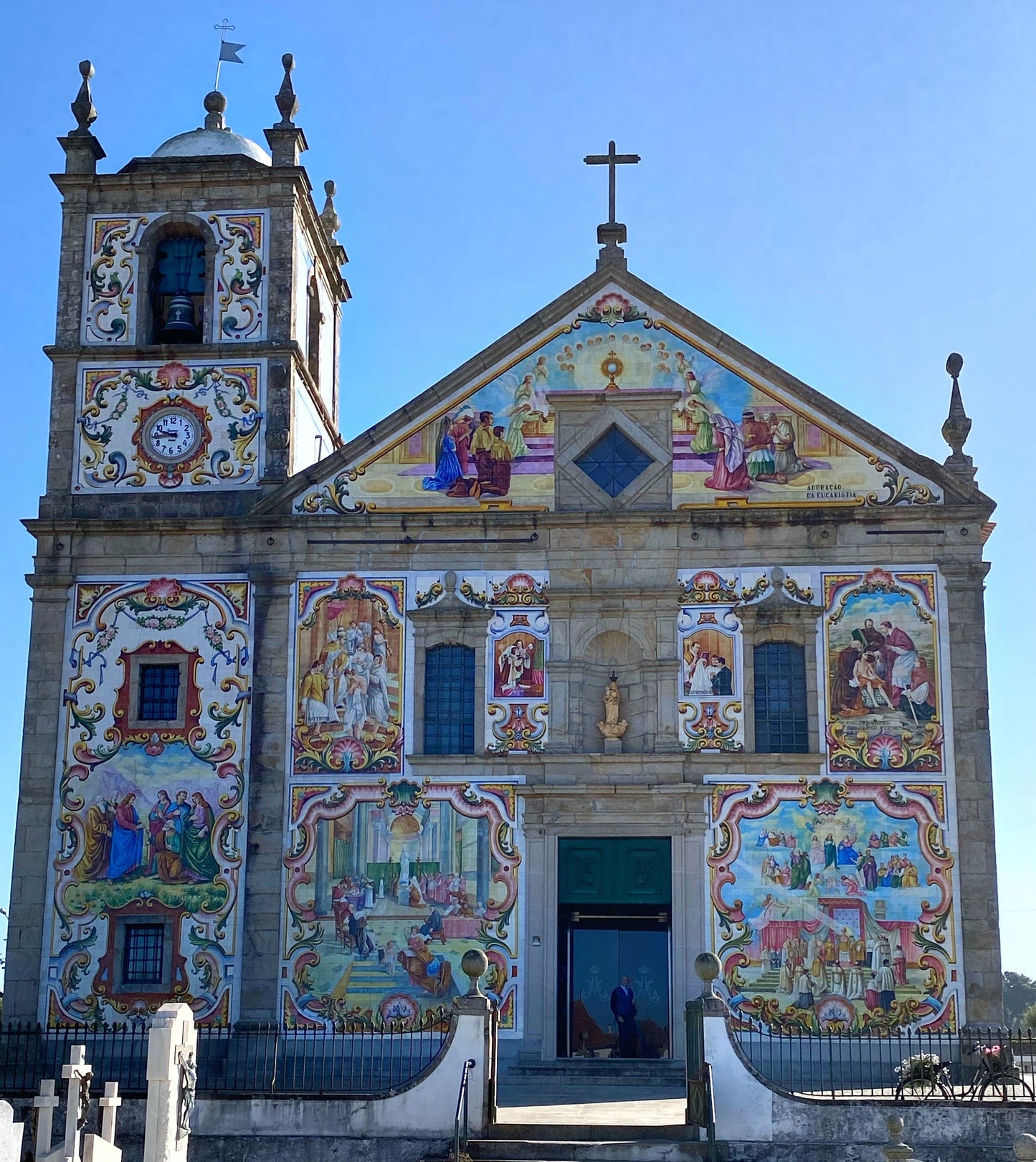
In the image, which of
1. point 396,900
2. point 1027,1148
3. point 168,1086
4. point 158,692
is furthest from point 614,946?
point 1027,1148

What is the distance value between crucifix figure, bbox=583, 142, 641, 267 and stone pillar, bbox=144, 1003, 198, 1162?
14.5 metres

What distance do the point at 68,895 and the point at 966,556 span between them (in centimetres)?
1377

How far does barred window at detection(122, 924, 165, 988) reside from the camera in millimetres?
27328

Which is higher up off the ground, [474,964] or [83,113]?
[83,113]

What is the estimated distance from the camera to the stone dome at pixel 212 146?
31156 millimetres

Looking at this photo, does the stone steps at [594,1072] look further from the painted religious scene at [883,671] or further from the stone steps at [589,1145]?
the painted religious scene at [883,671]

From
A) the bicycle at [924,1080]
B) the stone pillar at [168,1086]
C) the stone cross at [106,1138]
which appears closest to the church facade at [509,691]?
the bicycle at [924,1080]

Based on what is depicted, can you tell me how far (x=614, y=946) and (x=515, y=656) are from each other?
4370mm

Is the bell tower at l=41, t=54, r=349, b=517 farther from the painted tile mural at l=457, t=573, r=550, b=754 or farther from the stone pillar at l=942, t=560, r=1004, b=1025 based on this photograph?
the stone pillar at l=942, t=560, r=1004, b=1025

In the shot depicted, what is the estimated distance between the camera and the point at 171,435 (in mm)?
29594

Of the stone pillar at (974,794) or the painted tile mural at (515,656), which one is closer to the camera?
the stone pillar at (974,794)

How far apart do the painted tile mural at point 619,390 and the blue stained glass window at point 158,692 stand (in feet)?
10.3

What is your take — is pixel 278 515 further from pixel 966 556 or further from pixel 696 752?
pixel 966 556

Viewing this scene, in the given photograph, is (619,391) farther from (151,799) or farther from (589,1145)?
(589,1145)
